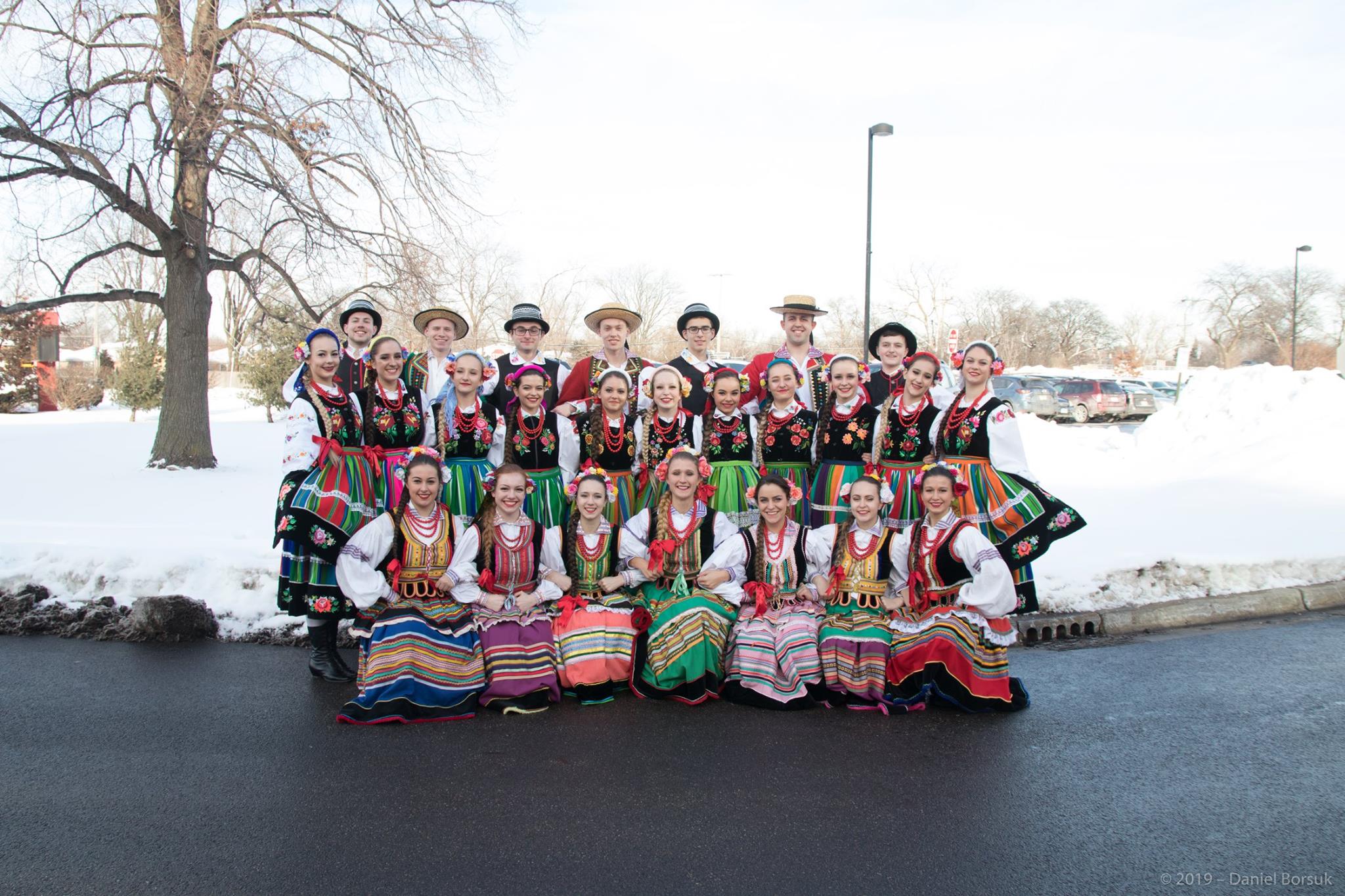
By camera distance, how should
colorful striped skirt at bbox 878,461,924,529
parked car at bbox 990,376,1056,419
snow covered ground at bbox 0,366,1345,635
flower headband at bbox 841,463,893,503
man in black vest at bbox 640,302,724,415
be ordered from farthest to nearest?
parked car at bbox 990,376,1056,419 → snow covered ground at bbox 0,366,1345,635 → man in black vest at bbox 640,302,724,415 → colorful striped skirt at bbox 878,461,924,529 → flower headband at bbox 841,463,893,503

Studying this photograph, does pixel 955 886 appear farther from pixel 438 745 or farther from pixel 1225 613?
pixel 1225 613

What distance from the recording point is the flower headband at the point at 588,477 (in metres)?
5.03

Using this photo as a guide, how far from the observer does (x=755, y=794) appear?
3.49 metres

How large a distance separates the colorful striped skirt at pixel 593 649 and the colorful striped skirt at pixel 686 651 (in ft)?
0.38

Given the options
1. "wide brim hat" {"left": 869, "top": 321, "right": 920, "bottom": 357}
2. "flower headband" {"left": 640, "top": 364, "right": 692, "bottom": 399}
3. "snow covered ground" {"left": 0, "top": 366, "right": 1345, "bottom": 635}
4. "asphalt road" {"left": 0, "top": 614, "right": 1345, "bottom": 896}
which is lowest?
"asphalt road" {"left": 0, "top": 614, "right": 1345, "bottom": 896}

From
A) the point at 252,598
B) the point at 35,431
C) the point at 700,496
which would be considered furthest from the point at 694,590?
the point at 35,431

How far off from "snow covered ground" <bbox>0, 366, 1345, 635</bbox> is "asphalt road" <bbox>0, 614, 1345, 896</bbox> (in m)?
1.20

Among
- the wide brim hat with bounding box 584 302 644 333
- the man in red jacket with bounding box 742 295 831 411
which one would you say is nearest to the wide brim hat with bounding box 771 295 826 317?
the man in red jacket with bounding box 742 295 831 411

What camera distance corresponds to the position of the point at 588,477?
5000 mm

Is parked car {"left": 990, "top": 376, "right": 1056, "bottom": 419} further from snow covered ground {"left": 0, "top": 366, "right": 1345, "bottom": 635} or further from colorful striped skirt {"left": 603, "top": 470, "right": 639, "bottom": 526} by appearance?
colorful striped skirt {"left": 603, "top": 470, "right": 639, "bottom": 526}

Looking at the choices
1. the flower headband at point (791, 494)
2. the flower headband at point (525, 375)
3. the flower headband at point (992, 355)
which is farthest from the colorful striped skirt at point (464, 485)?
the flower headband at point (992, 355)

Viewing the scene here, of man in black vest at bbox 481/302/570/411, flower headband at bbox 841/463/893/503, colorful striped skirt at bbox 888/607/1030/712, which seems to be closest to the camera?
colorful striped skirt at bbox 888/607/1030/712

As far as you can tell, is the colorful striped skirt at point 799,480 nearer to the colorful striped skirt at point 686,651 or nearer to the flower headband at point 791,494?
the flower headband at point 791,494

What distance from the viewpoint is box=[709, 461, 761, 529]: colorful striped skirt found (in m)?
5.34
